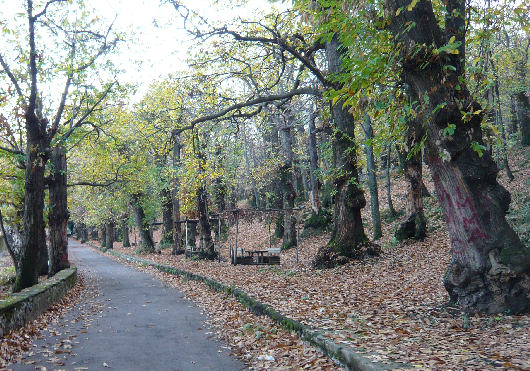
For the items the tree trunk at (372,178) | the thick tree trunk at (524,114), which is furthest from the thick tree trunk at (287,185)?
the thick tree trunk at (524,114)

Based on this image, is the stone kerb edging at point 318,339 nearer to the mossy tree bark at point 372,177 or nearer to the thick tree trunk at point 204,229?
the mossy tree bark at point 372,177

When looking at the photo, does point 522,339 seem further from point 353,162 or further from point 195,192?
point 195,192

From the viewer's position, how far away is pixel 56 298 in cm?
1123

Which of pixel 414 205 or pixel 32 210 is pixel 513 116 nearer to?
pixel 414 205

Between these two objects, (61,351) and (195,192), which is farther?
(195,192)

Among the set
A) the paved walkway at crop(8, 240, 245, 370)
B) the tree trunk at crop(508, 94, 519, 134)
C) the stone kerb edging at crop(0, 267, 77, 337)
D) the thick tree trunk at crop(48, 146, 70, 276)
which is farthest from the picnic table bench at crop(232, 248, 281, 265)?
the tree trunk at crop(508, 94, 519, 134)

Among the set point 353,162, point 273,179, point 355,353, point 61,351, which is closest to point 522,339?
point 355,353

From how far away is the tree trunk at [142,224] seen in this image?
3008 centimetres

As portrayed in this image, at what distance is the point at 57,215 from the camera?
16500 mm

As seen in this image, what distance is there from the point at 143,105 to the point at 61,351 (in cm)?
2099

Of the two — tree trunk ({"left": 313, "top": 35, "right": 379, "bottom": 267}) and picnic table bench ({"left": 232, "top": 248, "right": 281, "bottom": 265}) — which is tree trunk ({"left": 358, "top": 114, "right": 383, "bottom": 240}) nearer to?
tree trunk ({"left": 313, "top": 35, "right": 379, "bottom": 267})

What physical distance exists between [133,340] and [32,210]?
255 inches

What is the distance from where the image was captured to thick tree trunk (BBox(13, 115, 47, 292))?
11602 millimetres

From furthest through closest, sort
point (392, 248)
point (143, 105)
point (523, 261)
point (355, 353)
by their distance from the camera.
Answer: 1. point (143, 105)
2. point (392, 248)
3. point (523, 261)
4. point (355, 353)
